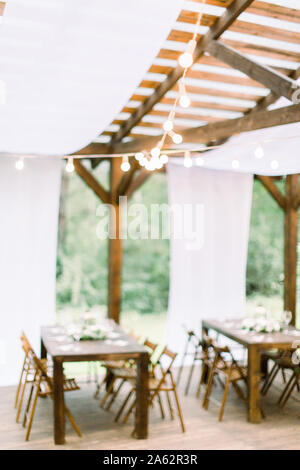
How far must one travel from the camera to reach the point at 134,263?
1398 centimetres

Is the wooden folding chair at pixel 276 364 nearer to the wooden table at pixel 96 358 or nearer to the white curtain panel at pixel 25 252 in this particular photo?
the wooden table at pixel 96 358

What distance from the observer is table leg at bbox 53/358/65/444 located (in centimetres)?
480

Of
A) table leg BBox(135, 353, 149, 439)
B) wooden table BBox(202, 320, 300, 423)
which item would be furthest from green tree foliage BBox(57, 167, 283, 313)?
table leg BBox(135, 353, 149, 439)

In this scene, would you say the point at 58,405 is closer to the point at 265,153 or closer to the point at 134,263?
the point at 265,153

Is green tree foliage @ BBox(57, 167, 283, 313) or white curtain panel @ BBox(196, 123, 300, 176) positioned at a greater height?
white curtain panel @ BBox(196, 123, 300, 176)

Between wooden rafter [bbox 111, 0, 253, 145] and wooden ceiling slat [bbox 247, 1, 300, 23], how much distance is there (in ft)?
0.79

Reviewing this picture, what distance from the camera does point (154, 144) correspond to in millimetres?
6230

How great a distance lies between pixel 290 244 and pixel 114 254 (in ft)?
8.57

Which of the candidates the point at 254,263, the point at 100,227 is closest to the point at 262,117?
the point at 100,227

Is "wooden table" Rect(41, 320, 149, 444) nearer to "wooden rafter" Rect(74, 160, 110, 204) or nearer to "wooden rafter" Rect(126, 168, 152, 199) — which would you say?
"wooden rafter" Rect(74, 160, 110, 204)

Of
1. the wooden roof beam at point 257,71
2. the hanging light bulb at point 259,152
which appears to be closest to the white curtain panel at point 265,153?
the hanging light bulb at point 259,152

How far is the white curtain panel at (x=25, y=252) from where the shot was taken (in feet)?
22.0

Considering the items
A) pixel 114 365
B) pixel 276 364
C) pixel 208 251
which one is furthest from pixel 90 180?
pixel 276 364

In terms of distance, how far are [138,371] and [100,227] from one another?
2.94 m
